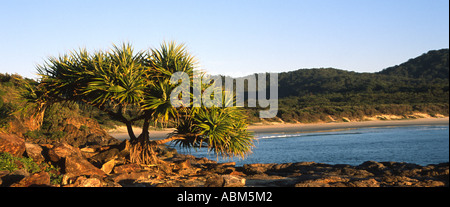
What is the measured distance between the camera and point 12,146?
34.6 feet

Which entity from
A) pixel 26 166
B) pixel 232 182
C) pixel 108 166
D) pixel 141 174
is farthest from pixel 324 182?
pixel 26 166

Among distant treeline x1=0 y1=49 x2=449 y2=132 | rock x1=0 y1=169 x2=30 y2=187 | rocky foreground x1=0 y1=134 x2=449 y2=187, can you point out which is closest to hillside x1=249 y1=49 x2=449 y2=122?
distant treeline x1=0 y1=49 x2=449 y2=132

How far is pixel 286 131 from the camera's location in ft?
157

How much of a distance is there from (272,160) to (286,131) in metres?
Answer: 24.4

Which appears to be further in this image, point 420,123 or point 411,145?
point 420,123

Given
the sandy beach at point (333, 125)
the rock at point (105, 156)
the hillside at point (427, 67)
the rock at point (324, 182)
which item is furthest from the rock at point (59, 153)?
the hillside at point (427, 67)

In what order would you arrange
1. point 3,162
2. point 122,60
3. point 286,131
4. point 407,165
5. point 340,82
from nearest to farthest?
point 3,162
point 122,60
point 407,165
point 286,131
point 340,82

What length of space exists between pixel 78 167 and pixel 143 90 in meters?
2.87

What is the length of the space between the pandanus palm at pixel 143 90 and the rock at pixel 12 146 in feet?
5.78

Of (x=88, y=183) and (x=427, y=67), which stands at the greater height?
(x=427, y=67)

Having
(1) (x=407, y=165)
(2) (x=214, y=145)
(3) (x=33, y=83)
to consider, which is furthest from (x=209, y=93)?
(1) (x=407, y=165)

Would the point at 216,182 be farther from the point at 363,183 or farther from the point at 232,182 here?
the point at 363,183

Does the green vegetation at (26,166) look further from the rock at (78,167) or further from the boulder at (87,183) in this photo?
the boulder at (87,183)

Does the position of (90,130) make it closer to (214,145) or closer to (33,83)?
(33,83)
